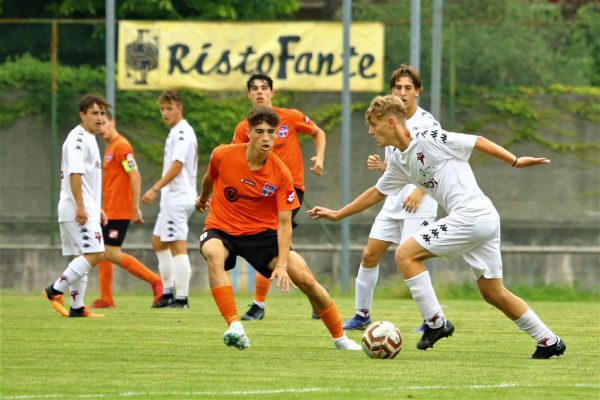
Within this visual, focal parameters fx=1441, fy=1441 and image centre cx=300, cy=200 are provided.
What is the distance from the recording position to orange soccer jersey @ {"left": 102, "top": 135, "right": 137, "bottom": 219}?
1497 centimetres

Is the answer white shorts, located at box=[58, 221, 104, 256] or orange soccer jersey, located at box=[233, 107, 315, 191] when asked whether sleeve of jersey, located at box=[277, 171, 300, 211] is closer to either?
orange soccer jersey, located at box=[233, 107, 315, 191]

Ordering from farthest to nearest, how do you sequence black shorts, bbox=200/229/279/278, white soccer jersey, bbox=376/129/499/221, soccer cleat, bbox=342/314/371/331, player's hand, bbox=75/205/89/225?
player's hand, bbox=75/205/89/225 < soccer cleat, bbox=342/314/371/331 < black shorts, bbox=200/229/279/278 < white soccer jersey, bbox=376/129/499/221

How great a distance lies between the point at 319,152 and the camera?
13086mm

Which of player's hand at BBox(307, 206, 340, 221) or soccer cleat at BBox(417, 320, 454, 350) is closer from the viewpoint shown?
soccer cleat at BBox(417, 320, 454, 350)

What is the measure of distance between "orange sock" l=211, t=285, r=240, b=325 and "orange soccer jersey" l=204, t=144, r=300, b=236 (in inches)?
18.0

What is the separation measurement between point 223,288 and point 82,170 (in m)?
3.87

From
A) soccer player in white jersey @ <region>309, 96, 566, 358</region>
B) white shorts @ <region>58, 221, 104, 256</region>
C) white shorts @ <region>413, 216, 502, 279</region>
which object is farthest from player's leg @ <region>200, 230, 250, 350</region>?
white shorts @ <region>58, 221, 104, 256</region>

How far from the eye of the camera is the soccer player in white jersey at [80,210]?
1305 cm

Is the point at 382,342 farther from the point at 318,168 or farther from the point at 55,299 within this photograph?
the point at 55,299

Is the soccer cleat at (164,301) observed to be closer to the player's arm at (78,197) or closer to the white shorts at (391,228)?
the player's arm at (78,197)

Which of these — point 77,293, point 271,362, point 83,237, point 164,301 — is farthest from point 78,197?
point 271,362

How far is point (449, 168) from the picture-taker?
9.34 metres

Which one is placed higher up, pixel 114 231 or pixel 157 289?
pixel 114 231

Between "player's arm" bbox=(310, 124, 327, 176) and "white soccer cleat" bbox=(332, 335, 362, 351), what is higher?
"player's arm" bbox=(310, 124, 327, 176)
